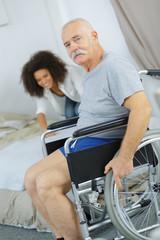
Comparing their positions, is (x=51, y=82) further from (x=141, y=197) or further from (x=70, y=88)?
(x=141, y=197)

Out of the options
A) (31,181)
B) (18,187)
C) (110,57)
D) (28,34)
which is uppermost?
(28,34)

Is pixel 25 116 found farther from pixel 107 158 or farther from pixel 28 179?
pixel 107 158

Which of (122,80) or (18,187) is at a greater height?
(122,80)

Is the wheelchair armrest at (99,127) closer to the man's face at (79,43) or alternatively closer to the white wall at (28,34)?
the man's face at (79,43)

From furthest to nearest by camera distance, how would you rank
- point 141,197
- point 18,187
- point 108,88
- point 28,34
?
1. point 28,34
2. point 18,187
3. point 141,197
4. point 108,88

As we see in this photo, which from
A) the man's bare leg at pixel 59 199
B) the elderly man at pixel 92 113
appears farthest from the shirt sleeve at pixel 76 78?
the man's bare leg at pixel 59 199

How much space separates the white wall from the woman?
0.47 m

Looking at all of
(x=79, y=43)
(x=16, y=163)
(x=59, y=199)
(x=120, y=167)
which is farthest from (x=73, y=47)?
(x=16, y=163)

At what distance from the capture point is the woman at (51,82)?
9.11 ft

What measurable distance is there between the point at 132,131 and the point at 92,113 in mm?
319

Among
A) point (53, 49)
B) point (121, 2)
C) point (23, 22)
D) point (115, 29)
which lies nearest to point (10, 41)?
point (23, 22)

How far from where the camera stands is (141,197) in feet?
5.79

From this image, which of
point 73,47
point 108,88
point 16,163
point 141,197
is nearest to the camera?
point 108,88

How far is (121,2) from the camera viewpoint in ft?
8.24
